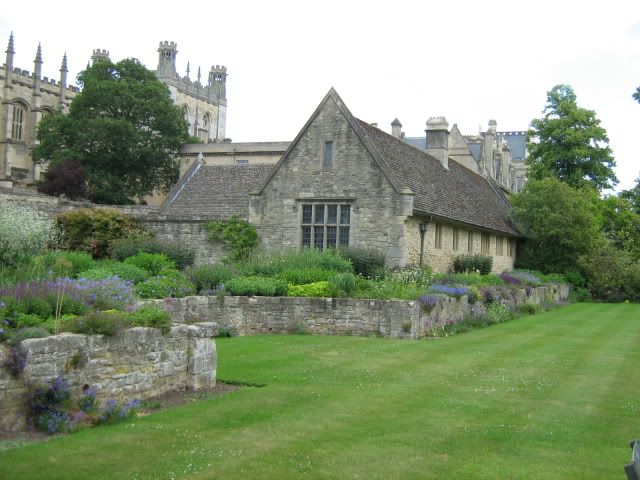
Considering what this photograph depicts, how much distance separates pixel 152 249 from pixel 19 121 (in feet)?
187

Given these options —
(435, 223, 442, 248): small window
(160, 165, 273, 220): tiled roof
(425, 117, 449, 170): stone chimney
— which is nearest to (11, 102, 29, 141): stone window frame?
(160, 165, 273, 220): tiled roof

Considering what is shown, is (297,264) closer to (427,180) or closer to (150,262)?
(150,262)

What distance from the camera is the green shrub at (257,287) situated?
17.8m

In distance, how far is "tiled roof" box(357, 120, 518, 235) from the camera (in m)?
25.1

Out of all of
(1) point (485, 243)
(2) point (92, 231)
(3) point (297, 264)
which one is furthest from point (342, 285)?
(1) point (485, 243)

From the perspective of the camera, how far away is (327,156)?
80.4ft

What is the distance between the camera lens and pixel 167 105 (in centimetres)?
5475

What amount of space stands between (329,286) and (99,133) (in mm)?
36746

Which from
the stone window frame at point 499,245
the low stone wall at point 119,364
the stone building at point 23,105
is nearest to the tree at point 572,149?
the stone window frame at point 499,245

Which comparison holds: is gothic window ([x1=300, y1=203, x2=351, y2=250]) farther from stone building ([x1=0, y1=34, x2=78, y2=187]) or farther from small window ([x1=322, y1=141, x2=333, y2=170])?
stone building ([x1=0, y1=34, x2=78, y2=187])

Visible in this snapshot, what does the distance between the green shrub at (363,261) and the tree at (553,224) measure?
15.3 m

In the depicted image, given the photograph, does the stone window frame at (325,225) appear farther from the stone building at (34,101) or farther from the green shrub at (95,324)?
the stone building at (34,101)

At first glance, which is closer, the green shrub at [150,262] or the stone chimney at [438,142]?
the green shrub at [150,262]

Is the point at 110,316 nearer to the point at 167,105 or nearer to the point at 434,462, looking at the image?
the point at 434,462
